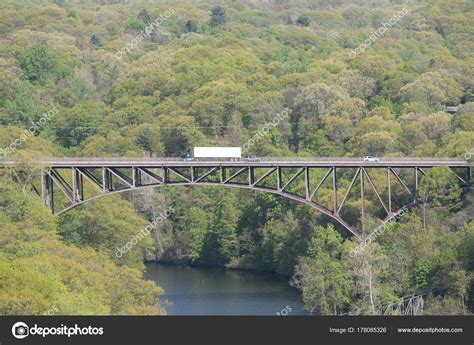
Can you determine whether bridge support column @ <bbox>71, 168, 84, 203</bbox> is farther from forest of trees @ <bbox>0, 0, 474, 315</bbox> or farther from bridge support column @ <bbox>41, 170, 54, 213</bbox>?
forest of trees @ <bbox>0, 0, 474, 315</bbox>

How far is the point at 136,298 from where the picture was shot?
6806 cm

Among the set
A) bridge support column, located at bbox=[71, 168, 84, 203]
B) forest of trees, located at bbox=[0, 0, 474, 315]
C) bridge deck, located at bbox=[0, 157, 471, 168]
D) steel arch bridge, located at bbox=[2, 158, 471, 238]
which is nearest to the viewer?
forest of trees, located at bbox=[0, 0, 474, 315]

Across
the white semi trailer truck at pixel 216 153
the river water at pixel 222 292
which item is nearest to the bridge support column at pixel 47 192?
the river water at pixel 222 292

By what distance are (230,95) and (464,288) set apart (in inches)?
2615

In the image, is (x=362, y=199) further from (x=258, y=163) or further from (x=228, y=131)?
(x=228, y=131)

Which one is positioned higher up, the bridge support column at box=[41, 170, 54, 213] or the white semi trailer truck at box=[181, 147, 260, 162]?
the white semi trailer truck at box=[181, 147, 260, 162]

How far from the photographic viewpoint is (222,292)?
86.2 meters

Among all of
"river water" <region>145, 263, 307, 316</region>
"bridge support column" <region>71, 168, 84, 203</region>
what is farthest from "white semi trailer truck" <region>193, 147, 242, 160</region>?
"river water" <region>145, 263, 307, 316</region>

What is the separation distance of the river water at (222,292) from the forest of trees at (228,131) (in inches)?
77.8

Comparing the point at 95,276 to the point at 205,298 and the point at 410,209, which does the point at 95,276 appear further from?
the point at 410,209

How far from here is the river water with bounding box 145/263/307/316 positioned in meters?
78.0

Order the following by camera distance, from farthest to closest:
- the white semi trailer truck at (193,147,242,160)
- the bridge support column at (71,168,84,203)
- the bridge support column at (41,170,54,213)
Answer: the white semi trailer truck at (193,147,242,160) → the bridge support column at (41,170,54,213) → the bridge support column at (71,168,84,203)

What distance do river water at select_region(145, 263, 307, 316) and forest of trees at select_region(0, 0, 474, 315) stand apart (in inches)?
77.8
